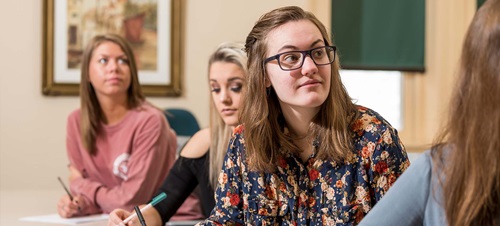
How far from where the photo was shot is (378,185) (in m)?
1.84

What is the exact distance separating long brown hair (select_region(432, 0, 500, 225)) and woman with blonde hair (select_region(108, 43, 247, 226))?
1.33 meters

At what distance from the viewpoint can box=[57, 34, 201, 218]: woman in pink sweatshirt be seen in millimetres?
2998

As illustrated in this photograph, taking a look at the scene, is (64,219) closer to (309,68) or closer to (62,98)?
(309,68)

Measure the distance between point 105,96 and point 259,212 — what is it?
148 cm

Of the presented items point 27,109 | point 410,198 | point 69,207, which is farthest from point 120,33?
point 410,198

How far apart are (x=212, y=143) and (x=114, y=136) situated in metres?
0.71

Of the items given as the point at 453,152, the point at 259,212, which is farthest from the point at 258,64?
the point at 453,152

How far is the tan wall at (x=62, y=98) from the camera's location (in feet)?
15.2

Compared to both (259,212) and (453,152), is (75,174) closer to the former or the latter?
(259,212)

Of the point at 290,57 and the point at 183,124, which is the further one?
the point at 183,124

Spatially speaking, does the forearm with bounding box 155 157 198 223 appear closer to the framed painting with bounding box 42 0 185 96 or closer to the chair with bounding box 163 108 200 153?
the chair with bounding box 163 108 200 153

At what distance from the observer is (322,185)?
1.89 metres

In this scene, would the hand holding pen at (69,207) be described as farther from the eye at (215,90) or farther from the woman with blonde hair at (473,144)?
the woman with blonde hair at (473,144)

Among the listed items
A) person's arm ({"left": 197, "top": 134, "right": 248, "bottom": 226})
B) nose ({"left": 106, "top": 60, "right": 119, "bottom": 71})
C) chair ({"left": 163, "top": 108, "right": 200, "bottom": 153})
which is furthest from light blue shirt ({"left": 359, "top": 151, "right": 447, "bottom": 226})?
chair ({"left": 163, "top": 108, "right": 200, "bottom": 153})
